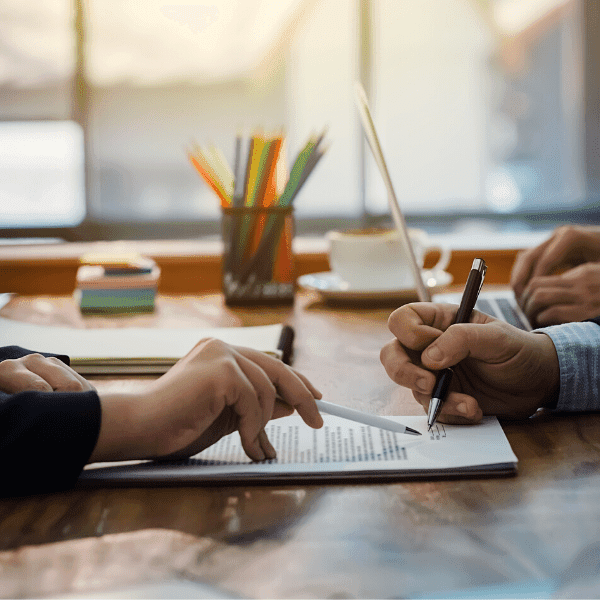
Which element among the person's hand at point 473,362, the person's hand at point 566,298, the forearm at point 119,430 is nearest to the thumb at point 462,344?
the person's hand at point 473,362

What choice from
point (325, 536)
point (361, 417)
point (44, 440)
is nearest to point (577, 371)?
point (361, 417)

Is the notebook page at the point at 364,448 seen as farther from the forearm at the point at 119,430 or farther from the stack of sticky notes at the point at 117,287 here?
the stack of sticky notes at the point at 117,287

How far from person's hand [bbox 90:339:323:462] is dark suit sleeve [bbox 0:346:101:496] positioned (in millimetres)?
14

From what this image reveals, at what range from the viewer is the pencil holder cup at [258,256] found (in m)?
1.22

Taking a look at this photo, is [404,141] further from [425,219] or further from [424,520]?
[424,520]

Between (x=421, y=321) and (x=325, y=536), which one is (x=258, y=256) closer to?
(x=421, y=321)

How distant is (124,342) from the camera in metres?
0.93

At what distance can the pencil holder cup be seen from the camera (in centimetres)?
122

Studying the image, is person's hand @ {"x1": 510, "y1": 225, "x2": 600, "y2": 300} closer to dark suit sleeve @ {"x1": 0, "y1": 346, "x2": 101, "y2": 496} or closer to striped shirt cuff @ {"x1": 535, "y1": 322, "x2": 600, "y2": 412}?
striped shirt cuff @ {"x1": 535, "y1": 322, "x2": 600, "y2": 412}

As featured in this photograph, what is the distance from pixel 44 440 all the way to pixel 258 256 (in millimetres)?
782

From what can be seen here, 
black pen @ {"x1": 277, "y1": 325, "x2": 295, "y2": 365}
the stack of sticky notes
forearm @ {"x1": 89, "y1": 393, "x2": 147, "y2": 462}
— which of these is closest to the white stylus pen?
forearm @ {"x1": 89, "y1": 393, "x2": 147, "y2": 462}

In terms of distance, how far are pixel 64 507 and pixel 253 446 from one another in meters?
0.13

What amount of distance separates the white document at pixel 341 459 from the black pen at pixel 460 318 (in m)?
0.02

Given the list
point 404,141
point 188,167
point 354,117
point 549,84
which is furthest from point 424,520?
point 549,84
